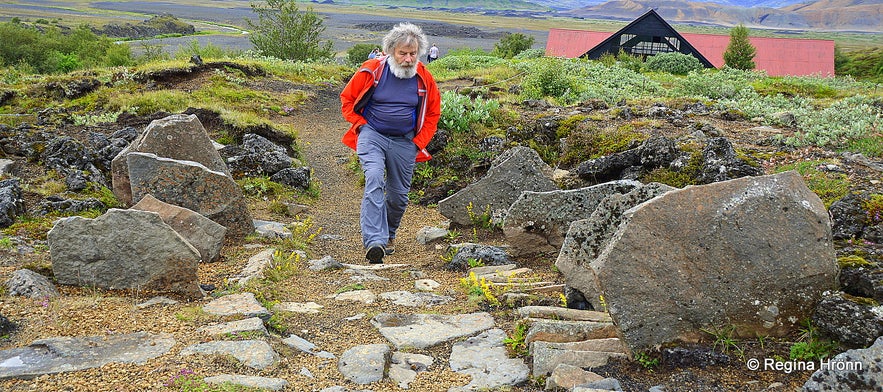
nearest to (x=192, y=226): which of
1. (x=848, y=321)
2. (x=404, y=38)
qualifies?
(x=404, y=38)

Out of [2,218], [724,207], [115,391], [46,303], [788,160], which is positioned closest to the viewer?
[115,391]

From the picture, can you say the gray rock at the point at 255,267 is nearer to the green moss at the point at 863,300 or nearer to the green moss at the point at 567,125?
the green moss at the point at 863,300

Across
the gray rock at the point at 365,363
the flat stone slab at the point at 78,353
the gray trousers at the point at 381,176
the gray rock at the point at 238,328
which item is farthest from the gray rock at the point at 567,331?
the gray trousers at the point at 381,176

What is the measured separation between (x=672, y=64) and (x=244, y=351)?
39.8m

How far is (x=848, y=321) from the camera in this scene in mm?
4191

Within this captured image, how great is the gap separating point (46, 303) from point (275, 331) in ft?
5.79

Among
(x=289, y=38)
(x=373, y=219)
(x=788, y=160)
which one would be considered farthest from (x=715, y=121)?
(x=289, y=38)

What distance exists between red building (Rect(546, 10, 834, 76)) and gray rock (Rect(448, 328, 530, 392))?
46.2 meters

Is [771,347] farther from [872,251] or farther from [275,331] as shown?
[275,331]

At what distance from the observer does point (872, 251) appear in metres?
5.44

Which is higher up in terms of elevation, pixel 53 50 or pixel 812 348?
pixel 53 50

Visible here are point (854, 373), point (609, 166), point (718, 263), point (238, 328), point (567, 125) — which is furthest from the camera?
point (567, 125)

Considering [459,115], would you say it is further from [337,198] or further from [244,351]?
[244,351]

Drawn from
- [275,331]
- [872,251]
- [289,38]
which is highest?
[289,38]
